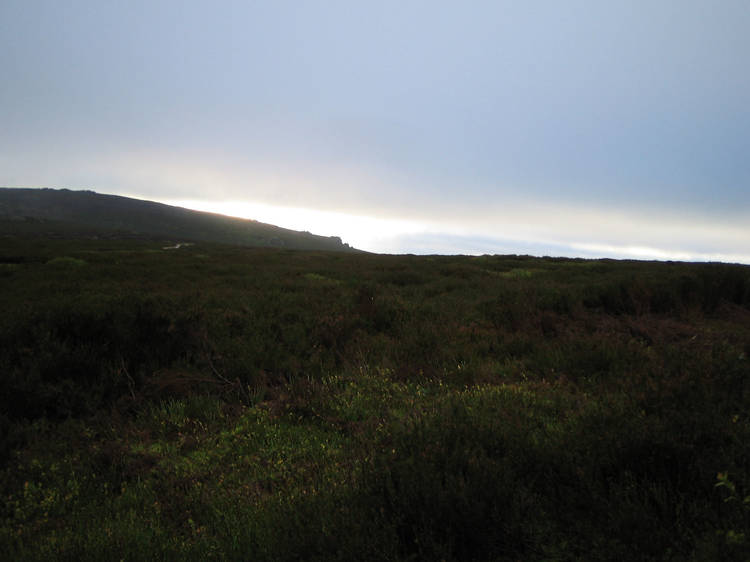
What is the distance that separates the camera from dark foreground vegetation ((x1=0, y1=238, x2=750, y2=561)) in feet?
6.67

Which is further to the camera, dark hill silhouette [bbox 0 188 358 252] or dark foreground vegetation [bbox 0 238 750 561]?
dark hill silhouette [bbox 0 188 358 252]

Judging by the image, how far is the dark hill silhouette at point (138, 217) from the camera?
102 m

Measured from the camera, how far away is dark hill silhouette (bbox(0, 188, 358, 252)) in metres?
102

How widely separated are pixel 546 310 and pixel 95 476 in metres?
7.89

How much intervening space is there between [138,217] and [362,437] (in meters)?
131

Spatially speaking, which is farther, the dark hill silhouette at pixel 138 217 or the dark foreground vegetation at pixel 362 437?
the dark hill silhouette at pixel 138 217

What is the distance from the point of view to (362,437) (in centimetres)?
319

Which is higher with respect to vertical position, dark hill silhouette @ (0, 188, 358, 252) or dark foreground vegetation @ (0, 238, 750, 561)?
dark hill silhouette @ (0, 188, 358, 252)

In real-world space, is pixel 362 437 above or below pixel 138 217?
below

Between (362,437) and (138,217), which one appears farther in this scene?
(138,217)

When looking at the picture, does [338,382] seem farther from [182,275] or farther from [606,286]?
[182,275]

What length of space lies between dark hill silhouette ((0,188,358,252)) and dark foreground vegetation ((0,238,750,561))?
97082mm

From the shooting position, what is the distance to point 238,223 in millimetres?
126625

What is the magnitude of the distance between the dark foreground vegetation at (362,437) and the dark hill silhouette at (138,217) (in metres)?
97.1
